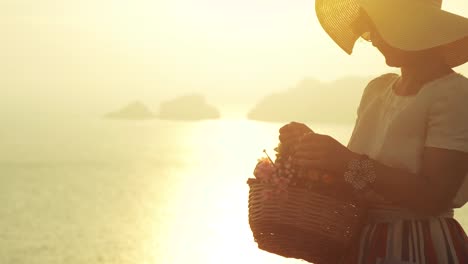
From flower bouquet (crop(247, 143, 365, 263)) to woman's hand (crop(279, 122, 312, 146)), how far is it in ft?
0.18

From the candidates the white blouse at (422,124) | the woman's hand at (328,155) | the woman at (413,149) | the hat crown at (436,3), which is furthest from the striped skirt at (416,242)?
the hat crown at (436,3)

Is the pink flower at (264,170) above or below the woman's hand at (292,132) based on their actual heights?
below

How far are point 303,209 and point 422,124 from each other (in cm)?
51

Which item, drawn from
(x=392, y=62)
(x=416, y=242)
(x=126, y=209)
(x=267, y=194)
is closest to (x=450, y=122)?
(x=392, y=62)

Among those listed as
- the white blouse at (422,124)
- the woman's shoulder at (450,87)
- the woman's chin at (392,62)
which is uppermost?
the woman's chin at (392,62)

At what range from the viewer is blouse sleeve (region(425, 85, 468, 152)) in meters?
1.75

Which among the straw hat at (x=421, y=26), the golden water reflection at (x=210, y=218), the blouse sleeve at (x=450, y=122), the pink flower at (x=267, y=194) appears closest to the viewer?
the blouse sleeve at (x=450, y=122)

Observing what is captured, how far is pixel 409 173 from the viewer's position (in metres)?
1.83

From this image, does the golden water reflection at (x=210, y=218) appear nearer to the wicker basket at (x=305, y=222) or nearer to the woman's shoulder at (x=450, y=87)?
the wicker basket at (x=305, y=222)

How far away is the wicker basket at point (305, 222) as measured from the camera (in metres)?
1.89

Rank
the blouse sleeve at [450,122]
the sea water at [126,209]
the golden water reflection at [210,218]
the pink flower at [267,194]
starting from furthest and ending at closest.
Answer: the golden water reflection at [210,218]
the sea water at [126,209]
the pink flower at [267,194]
the blouse sleeve at [450,122]

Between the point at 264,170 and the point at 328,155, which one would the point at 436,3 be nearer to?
the point at 328,155

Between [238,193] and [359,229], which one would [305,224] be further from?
[238,193]

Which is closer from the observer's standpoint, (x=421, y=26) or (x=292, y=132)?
(x=421, y=26)
